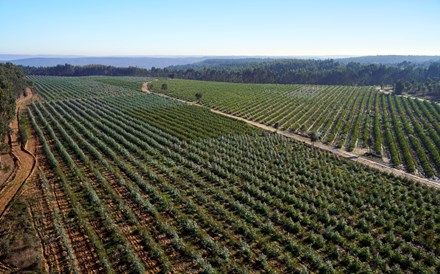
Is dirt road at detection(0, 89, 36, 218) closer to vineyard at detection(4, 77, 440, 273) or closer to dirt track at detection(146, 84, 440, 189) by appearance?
vineyard at detection(4, 77, 440, 273)

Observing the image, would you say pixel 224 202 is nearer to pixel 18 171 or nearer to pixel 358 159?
pixel 358 159

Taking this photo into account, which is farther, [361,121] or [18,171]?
[361,121]

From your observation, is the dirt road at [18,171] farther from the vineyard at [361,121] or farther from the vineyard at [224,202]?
the vineyard at [361,121]

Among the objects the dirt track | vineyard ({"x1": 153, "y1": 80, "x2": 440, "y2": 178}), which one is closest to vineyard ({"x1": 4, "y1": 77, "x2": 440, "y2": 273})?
vineyard ({"x1": 153, "y1": 80, "x2": 440, "y2": 178})

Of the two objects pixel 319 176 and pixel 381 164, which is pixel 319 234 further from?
pixel 381 164

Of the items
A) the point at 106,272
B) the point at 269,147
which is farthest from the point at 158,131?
the point at 106,272

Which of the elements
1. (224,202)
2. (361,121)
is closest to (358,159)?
(224,202)

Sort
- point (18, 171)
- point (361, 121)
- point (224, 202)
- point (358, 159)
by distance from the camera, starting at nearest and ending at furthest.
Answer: point (224, 202) < point (18, 171) < point (358, 159) < point (361, 121)
